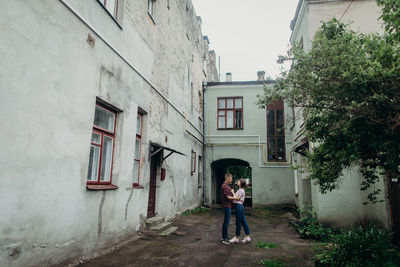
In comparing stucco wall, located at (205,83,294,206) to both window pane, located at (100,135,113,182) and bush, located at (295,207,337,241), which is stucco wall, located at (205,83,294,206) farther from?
window pane, located at (100,135,113,182)

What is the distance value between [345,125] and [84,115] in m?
4.15

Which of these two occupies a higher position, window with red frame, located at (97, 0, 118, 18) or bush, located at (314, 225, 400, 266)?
window with red frame, located at (97, 0, 118, 18)

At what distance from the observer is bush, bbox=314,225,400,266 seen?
13.1ft

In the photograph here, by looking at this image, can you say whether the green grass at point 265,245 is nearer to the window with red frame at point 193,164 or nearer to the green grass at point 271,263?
the green grass at point 271,263

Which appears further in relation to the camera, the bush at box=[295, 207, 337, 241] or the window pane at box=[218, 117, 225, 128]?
the window pane at box=[218, 117, 225, 128]

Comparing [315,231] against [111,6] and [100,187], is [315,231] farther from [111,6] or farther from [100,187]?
[111,6]

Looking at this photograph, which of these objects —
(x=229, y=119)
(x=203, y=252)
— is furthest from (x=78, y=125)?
(x=229, y=119)

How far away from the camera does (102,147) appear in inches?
219

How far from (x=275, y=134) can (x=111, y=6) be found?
11645mm

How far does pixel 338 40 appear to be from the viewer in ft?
12.2

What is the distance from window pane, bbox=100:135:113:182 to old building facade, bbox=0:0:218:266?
2cm

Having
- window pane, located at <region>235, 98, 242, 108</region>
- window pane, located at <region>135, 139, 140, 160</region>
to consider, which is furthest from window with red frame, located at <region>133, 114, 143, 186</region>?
window pane, located at <region>235, 98, 242, 108</region>

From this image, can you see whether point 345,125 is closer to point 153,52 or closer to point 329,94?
point 329,94

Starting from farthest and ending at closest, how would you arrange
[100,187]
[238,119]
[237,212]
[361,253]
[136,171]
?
[238,119] < [136,171] < [237,212] < [100,187] < [361,253]
